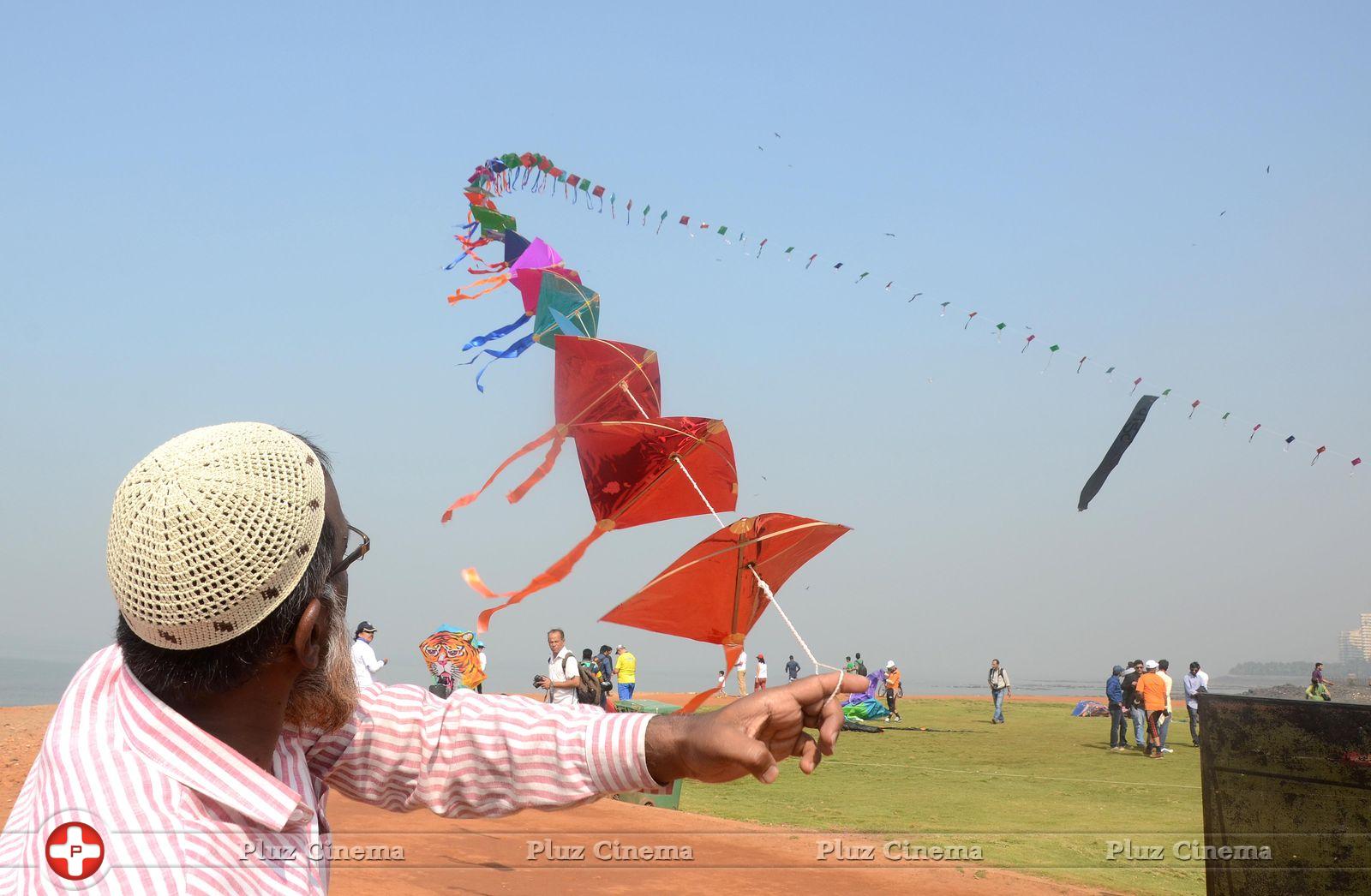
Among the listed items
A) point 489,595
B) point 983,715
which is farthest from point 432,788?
point 983,715

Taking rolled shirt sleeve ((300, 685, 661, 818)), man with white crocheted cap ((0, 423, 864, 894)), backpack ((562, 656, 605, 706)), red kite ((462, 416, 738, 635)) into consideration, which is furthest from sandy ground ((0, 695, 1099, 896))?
Result: man with white crocheted cap ((0, 423, 864, 894))

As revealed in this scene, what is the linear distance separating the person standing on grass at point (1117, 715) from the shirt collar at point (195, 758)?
58.0 ft

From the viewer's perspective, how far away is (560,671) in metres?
11.9

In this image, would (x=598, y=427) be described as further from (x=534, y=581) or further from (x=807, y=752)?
(x=807, y=752)

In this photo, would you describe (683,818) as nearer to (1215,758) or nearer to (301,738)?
(1215,758)

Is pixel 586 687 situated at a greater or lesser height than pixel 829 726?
lesser

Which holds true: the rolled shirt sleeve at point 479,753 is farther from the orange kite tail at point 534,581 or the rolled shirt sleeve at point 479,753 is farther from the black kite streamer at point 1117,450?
the black kite streamer at point 1117,450

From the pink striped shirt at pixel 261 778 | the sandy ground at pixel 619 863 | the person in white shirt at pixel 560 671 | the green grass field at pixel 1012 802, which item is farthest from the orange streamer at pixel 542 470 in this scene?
the person in white shirt at pixel 560 671

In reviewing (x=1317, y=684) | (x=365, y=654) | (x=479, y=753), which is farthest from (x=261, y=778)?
(x=1317, y=684)

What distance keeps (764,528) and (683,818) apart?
23.8ft

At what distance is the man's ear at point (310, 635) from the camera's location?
141 cm

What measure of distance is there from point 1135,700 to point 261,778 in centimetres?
1770

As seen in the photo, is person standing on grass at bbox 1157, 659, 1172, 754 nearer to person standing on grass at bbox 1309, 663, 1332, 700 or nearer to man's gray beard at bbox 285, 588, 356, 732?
person standing on grass at bbox 1309, 663, 1332, 700

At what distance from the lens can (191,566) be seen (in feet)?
4.17
